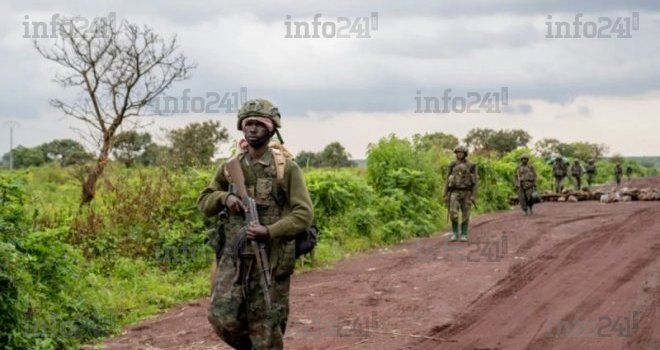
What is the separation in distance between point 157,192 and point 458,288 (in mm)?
5420

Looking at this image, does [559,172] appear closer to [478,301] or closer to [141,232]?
[141,232]

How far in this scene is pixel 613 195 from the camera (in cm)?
3006

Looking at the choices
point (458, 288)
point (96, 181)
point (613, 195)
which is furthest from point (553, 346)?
point (613, 195)

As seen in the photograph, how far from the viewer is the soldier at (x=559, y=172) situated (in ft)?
114

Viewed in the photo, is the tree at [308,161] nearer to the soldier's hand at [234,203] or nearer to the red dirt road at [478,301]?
the red dirt road at [478,301]

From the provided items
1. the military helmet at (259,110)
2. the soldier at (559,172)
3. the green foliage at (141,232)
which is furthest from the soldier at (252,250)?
the soldier at (559,172)

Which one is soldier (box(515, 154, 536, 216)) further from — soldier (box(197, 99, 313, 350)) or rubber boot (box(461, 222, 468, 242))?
soldier (box(197, 99, 313, 350))

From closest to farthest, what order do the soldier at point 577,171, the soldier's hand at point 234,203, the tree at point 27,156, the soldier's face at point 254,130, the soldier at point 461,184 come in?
the soldier's hand at point 234,203
the soldier's face at point 254,130
the soldier at point 461,184
the soldier at point 577,171
the tree at point 27,156

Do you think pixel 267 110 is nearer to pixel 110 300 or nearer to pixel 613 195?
pixel 110 300

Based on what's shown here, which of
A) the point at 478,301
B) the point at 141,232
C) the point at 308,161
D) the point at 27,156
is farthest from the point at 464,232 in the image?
the point at 27,156

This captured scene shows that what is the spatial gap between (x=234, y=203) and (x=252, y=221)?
0.20 metres

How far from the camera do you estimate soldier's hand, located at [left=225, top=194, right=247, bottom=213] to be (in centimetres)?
585

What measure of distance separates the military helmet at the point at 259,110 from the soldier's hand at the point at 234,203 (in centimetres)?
55

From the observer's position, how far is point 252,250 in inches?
234
